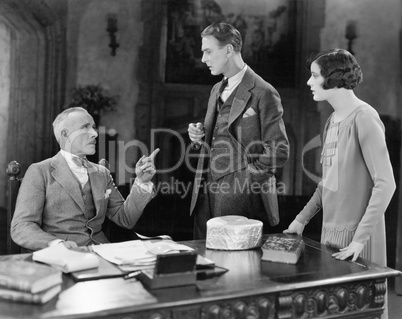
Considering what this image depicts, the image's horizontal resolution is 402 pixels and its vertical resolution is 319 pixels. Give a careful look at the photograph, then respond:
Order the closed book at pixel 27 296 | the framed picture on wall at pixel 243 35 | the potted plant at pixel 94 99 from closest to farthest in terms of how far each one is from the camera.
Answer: the closed book at pixel 27 296 < the potted plant at pixel 94 99 < the framed picture on wall at pixel 243 35

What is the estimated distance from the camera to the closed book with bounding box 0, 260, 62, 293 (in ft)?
6.34

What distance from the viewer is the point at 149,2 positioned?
203 inches

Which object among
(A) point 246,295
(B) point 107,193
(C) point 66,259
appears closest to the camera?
(A) point 246,295

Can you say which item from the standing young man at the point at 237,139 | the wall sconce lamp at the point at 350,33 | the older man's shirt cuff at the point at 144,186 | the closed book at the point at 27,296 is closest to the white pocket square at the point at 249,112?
the standing young man at the point at 237,139

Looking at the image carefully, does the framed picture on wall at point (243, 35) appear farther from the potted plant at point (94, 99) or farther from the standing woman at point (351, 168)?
the standing woman at point (351, 168)

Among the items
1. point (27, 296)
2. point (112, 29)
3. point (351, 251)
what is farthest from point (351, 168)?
point (112, 29)

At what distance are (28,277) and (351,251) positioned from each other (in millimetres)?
1427

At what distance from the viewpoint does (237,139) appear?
3.38m

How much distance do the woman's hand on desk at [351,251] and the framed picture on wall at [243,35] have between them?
3095mm

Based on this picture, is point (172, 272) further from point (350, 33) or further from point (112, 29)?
point (350, 33)

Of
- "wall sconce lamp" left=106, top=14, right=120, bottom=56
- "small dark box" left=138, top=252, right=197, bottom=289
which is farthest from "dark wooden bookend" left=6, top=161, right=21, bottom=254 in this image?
"wall sconce lamp" left=106, top=14, right=120, bottom=56

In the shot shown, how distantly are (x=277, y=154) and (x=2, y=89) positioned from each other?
8.75 feet

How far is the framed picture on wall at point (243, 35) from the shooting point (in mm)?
5301

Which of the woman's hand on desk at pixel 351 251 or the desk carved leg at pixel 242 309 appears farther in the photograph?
the woman's hand on desk at pixel 351 251
